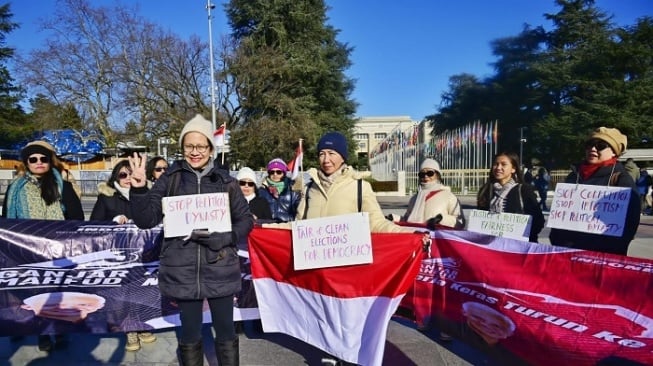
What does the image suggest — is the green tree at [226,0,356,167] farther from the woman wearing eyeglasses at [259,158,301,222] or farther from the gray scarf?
the gray scarf

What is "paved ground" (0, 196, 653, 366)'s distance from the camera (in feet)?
11.9

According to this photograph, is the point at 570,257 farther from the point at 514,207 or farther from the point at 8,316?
the point at 8,316

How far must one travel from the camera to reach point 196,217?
2684 millimetres

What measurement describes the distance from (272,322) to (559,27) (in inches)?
1938

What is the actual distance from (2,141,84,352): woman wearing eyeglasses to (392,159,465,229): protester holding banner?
316cm

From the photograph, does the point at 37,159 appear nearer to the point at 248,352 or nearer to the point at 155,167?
the point at 155,167

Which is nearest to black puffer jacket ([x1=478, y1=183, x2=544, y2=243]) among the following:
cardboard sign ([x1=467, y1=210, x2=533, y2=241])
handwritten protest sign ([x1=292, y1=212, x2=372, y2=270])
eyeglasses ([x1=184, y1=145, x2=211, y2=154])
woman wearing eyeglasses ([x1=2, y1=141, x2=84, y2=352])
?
cardboard sign ([x1=467, y1=210, x2=533, y2=241])

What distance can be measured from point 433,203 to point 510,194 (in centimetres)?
70

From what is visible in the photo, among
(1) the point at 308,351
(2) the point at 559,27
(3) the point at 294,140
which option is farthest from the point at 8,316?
(2) the point at 559,27

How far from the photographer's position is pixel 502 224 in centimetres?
382

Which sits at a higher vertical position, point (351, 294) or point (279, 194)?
point (279, 194)

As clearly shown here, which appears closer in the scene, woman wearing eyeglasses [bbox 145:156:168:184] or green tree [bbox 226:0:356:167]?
woman wearing eyeglasses [bbox 145:156:168:184]

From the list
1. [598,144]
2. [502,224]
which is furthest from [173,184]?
[598,144]

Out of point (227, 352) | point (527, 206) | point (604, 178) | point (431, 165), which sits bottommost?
point (227, 352)
